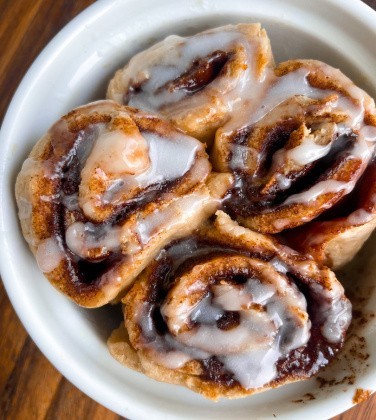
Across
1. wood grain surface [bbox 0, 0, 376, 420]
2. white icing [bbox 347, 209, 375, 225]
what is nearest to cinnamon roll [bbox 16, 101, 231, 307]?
white icing [bbox 347, 209, 375, 225]

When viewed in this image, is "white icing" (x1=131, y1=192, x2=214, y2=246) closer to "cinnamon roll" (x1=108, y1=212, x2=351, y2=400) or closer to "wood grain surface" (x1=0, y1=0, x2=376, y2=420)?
"cinnamon roll" (x1=108, y1=212, x2=351, y2=400)

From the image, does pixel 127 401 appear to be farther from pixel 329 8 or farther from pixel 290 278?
pixel 329 8

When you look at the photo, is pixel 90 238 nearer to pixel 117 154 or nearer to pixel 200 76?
pixel 117 154

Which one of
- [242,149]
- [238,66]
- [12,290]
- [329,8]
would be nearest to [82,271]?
[12,290]

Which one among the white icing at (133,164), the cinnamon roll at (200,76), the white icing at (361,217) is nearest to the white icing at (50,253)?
the white icing at (133,164)

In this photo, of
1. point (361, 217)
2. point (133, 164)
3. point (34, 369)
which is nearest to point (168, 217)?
point (133, 164)

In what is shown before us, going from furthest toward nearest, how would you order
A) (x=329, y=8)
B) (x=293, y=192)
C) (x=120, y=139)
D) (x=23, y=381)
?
(x=23, y=381) → (x=329, y=8) → (x=293, y=192) → (x=120, y=139)
